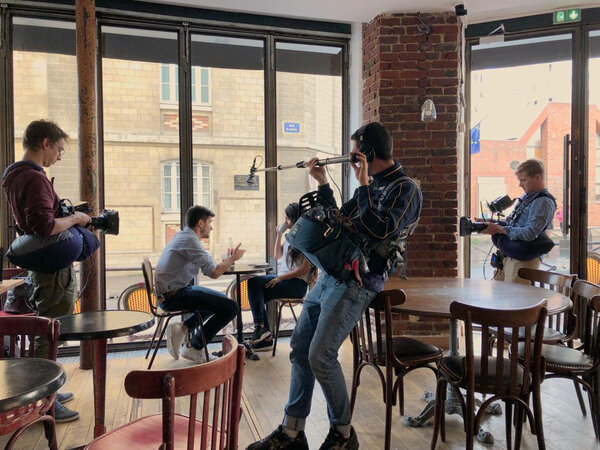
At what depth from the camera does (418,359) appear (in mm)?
2484

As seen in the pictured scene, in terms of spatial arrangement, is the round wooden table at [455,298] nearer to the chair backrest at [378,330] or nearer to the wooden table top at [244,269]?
the chair backrest at [378,330]

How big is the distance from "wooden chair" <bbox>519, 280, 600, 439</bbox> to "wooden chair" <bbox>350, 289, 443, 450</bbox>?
57 centimetres

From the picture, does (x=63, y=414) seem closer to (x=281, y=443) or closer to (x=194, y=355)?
(x=194, y=355)

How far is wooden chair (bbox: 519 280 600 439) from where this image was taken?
→ 7.98 ft

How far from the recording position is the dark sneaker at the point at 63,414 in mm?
2758

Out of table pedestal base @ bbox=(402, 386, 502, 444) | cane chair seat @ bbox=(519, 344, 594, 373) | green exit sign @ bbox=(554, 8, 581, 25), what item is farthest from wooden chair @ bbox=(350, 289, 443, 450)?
green exit sign @ bbox=(554, 8, 581, 25)

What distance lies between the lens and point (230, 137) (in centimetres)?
453

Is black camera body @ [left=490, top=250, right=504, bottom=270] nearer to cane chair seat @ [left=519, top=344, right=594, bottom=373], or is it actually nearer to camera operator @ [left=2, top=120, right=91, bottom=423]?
cane chair seat @ [left=519, top=344, right=594, bottom=373]

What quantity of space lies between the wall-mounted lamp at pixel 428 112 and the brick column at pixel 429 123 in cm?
22

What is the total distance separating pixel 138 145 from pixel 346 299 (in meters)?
2.92

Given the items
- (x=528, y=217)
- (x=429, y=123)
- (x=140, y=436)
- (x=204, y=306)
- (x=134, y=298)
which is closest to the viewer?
(x=140, y=436)

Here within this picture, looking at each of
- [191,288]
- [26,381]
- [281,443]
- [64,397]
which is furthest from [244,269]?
[26,381]

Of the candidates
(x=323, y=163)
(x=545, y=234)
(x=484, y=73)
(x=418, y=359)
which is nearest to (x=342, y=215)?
(x=323, y=163)

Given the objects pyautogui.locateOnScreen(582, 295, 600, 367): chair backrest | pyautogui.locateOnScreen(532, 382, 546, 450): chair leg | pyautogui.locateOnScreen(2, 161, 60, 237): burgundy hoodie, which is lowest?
pyautogui.locateOnScreen(532, 382, 546, 450): chair leg
